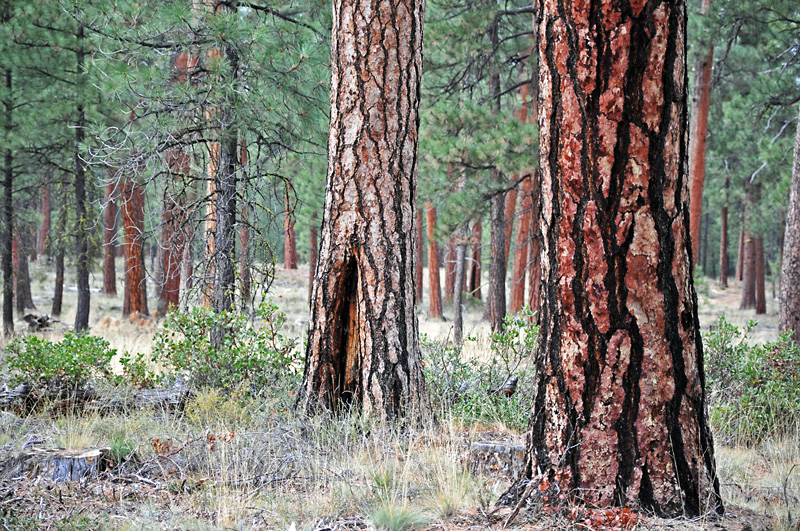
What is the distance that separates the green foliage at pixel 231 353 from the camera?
576 cm

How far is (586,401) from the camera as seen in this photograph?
258 cm

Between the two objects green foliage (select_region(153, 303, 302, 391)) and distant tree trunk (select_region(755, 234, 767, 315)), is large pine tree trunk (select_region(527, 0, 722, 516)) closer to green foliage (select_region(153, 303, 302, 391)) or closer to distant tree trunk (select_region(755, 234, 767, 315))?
green foliage (select_region(153, 303, 302, 391))

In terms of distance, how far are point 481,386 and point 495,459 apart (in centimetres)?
171

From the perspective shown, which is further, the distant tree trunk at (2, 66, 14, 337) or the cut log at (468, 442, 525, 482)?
the distant tree trunk at (2, 66, 14, 337)

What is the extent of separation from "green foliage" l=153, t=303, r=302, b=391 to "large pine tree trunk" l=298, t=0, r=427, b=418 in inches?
51.4

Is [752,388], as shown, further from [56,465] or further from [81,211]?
[81,211]

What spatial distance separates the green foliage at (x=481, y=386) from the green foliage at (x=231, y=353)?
4.34 ft

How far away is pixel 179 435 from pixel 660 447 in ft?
11.0

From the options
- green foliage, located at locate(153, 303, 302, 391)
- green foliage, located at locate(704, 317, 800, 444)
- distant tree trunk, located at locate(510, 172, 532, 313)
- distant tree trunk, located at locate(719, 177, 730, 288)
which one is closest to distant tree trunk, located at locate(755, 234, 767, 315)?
distant tree trunk, located at locate(719, 177, 730, 288)

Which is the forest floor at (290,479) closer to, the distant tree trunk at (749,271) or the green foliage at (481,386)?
the green foliage at (481,386)

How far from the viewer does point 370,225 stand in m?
4.45

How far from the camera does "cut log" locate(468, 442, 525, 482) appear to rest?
3732mm

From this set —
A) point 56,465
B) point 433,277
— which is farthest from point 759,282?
point 56,465

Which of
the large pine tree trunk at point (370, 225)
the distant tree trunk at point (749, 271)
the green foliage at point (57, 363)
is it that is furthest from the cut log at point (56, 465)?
the distant tree trunk at point (749, 271)
